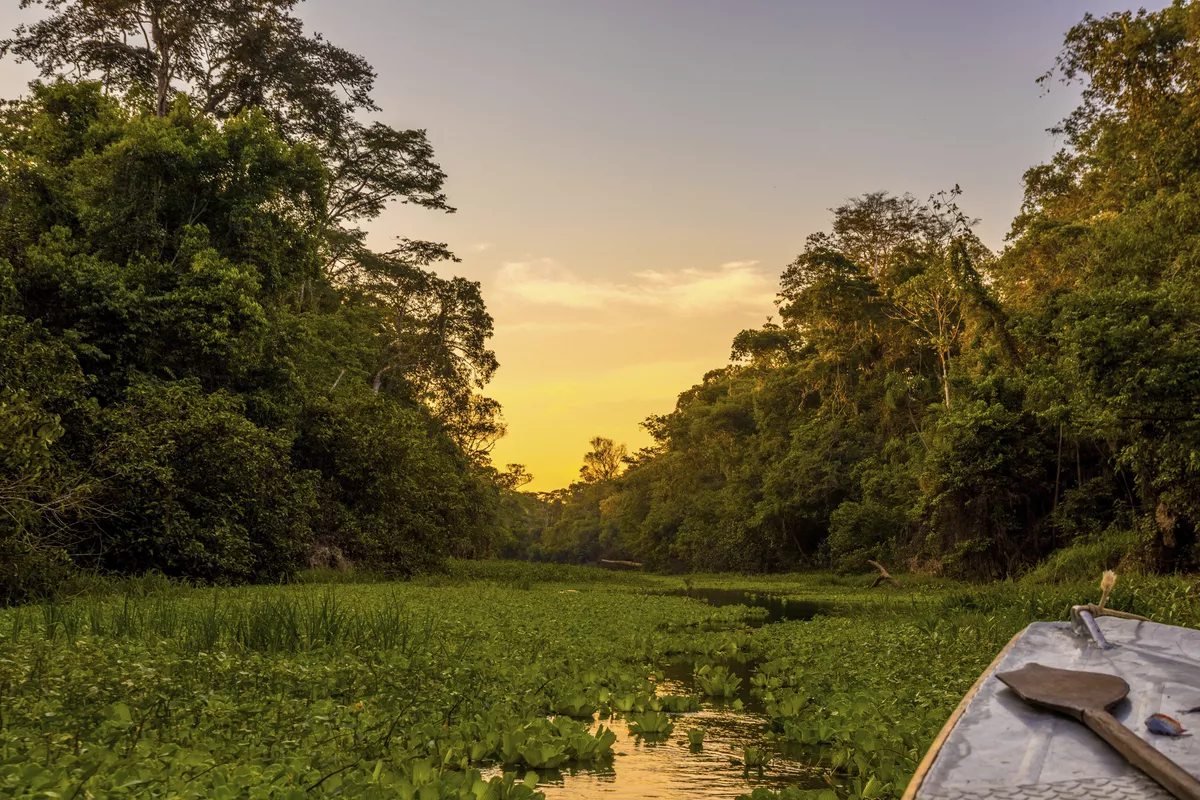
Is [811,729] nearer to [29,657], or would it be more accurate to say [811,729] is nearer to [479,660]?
[479,660]

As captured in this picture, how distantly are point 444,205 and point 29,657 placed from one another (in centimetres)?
2546

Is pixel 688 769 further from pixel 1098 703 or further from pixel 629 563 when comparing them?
pixel 629 563

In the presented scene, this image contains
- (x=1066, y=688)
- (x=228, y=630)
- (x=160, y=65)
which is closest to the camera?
(x=1066, y=688)

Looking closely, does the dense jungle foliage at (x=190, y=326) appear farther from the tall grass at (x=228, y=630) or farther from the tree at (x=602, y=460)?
the tree at (x=602, y=460)

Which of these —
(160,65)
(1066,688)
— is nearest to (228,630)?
(1066,688)

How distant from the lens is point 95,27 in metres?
21.1

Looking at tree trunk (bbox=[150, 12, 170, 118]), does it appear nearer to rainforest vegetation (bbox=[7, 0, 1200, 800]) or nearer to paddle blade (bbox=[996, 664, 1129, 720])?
rainforest vegetation (bbox=[7, 0, 1200, 800])

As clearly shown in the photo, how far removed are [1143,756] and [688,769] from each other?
245 cm

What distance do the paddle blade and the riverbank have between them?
965 millimetres

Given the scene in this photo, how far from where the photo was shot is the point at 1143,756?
2.78 m

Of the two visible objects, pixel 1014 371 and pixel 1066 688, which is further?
pixel 1014 371

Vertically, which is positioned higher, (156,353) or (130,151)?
(130,151)

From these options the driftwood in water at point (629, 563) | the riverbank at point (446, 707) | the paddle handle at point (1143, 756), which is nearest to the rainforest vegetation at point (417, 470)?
the riverbank at point (446, 707)

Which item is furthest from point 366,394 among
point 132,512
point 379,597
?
point 379,597
